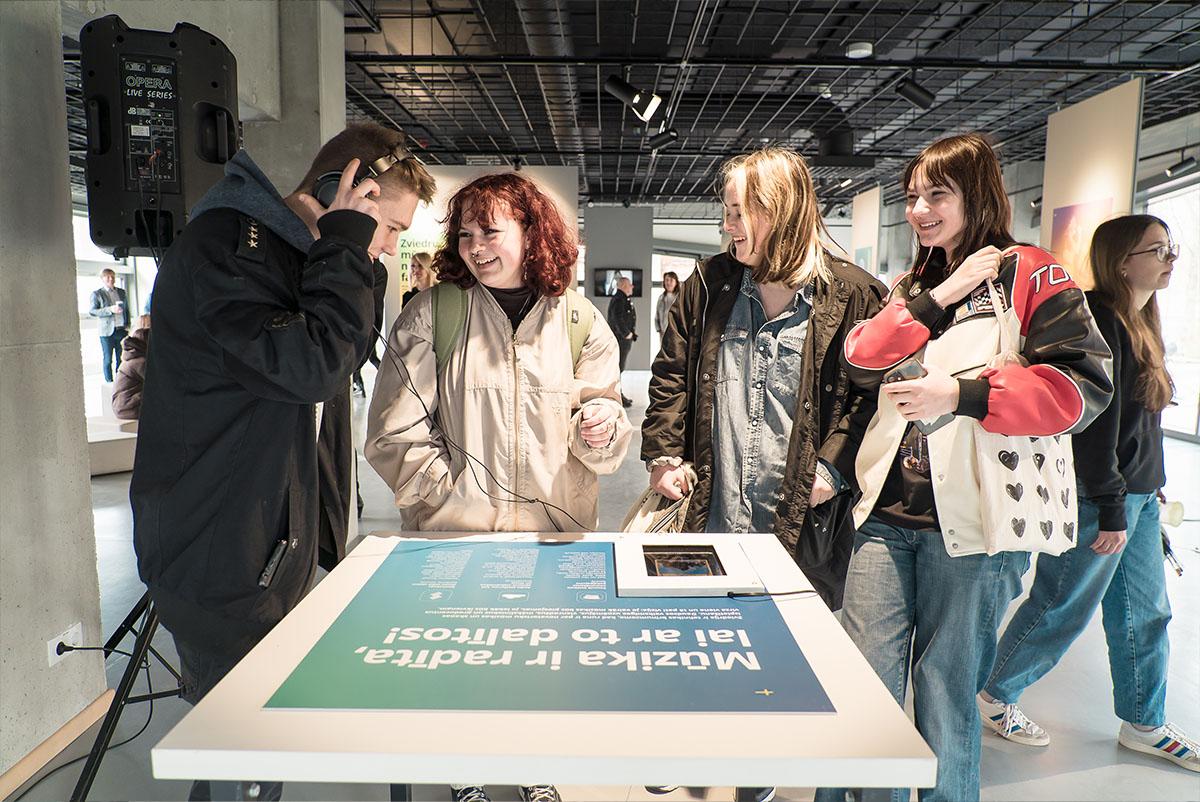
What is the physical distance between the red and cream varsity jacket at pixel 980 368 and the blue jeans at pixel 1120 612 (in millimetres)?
1014

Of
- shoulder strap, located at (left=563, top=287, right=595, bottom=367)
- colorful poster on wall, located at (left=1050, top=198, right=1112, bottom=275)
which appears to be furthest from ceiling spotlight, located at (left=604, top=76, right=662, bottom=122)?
shoulder strap, located at (left=563, top=287, right=595, bottom=367)

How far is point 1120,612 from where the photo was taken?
241 centimetres

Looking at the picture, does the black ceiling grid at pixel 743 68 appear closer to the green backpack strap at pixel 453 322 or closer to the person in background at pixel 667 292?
the person in background at pixel 667 292

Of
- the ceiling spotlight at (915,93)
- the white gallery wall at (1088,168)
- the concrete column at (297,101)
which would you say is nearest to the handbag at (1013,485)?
the concrete column at (297,101)

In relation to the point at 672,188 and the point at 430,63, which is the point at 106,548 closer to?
the point at 430,63

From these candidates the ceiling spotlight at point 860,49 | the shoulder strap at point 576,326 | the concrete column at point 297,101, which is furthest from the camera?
the ceiling spotlight at point 860,49

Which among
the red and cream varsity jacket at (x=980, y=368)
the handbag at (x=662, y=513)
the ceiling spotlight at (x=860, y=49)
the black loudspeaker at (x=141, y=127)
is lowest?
the handbag at (x=662, y=513)

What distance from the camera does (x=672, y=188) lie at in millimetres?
18359

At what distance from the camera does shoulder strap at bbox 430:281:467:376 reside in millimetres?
1771

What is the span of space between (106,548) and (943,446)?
14.4 feet

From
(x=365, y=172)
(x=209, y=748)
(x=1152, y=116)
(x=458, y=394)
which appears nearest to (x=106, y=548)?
(x=458, y=394)

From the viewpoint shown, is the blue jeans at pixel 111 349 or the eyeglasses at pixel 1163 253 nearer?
the eyeglasses at pixel 1163 253

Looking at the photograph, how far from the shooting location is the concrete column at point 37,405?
2.20 metres

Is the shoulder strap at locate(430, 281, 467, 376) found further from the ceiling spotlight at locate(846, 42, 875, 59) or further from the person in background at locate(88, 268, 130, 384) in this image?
the person in background at locate(88, 268, 130, 384)
